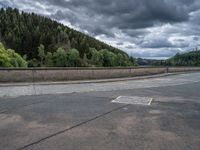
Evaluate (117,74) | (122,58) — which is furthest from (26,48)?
(117,74)

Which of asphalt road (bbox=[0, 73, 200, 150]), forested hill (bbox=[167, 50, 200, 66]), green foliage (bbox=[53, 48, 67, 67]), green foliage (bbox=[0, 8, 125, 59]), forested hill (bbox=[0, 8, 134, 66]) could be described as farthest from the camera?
green foliage (bbox=[0, 8, 125, 59])

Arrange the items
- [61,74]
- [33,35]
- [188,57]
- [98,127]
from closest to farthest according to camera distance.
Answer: [98,127], [61,74], [188,57], [33,35]

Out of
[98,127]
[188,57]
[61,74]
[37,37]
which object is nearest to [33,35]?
[37,37]

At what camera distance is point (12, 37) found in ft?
404

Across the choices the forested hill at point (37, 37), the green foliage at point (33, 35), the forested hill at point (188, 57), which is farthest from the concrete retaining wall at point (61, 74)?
the green foliage at point (33, 35)

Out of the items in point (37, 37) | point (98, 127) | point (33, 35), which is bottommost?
point (98, 127)

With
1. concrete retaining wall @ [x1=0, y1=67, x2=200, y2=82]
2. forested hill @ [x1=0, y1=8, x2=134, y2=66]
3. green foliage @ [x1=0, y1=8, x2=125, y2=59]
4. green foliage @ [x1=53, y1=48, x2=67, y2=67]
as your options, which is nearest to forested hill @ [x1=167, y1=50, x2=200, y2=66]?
forested hill @ [x1=0, y1=8, x2=134, y2=66]

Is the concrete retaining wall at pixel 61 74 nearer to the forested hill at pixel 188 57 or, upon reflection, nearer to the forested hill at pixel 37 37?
the forested hill at pixel 188 57

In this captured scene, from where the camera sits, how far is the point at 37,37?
130000 millimetres

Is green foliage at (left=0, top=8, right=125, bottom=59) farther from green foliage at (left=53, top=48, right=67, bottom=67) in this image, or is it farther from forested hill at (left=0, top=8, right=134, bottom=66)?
green foliage at (left=53, top=48, right=67, bottom=67)

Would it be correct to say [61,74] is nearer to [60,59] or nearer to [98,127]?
[98,127]

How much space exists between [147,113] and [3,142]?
4203 mm

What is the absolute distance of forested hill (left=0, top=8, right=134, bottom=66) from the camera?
121312 millimetres

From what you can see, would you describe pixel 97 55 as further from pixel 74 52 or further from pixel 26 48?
pixel 26 48
